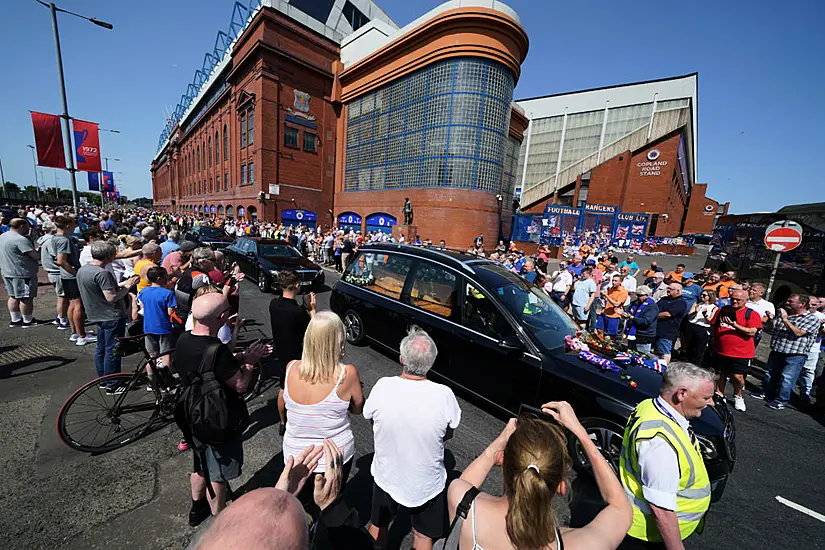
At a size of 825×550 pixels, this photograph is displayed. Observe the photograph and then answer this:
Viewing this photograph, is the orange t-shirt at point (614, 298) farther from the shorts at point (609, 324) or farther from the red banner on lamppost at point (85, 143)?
the red banner on lamppost at point (85, 143)

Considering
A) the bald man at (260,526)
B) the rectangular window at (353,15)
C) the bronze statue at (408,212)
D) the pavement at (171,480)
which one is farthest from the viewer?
the rectangular window at (353,15)

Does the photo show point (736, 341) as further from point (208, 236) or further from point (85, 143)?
point (208, 236)

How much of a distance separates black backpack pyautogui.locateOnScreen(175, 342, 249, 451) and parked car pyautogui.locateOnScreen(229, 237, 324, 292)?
288 inches

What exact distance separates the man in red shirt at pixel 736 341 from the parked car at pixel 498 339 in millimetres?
2355

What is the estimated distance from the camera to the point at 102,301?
12.8 feet

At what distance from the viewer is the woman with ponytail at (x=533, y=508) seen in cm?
108

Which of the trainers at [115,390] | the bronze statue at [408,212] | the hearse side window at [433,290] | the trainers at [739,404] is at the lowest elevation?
the trainers at [739,404]

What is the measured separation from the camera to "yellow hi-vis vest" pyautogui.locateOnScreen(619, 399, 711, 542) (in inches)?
66.5

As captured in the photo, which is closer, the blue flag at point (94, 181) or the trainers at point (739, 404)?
the trainers at point (739, 404)

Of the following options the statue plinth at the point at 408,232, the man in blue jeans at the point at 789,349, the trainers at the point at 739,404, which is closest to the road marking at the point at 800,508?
the trainers at the point at 739,404

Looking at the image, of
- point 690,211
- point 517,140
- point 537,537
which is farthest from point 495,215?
point 690,211

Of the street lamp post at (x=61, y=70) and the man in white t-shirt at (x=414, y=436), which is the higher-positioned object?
the street lamp post at (x=61, y=70)

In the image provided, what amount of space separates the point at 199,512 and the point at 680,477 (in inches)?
125

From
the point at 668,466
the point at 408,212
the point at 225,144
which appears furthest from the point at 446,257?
the point at 225,144
